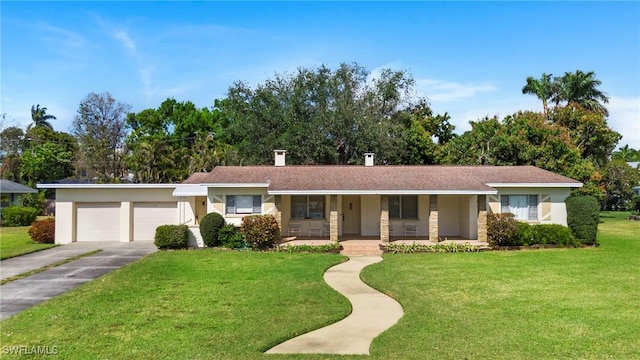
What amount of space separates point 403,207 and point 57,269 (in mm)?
15672

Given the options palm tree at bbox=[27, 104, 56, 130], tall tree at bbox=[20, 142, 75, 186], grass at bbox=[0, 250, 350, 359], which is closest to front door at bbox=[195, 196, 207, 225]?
grass at bbox=[0, 250, 350, 359]

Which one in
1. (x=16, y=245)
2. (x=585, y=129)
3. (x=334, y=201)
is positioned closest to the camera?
(x=334, y=201)

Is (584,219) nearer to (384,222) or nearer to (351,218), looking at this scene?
(384,222)

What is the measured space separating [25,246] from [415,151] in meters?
28.7

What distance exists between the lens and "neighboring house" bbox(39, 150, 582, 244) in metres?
22.2

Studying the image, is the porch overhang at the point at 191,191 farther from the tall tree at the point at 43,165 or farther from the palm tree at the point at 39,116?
the palm tree at the point at 39,116

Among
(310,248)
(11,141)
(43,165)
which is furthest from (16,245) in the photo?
(11,141)

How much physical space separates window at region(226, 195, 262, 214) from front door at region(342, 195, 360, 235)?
4.90 meters

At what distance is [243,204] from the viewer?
22766mm

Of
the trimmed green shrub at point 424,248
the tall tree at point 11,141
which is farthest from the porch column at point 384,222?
the tall tree at point 11,141

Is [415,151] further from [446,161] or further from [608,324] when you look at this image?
[608,324]

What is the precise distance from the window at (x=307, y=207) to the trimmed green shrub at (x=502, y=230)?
8099 mm

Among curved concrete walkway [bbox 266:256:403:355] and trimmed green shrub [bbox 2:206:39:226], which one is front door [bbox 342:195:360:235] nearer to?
curved concrete walkway [bbox 266:256:403:355]

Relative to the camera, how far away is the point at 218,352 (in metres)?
A: 7.57
